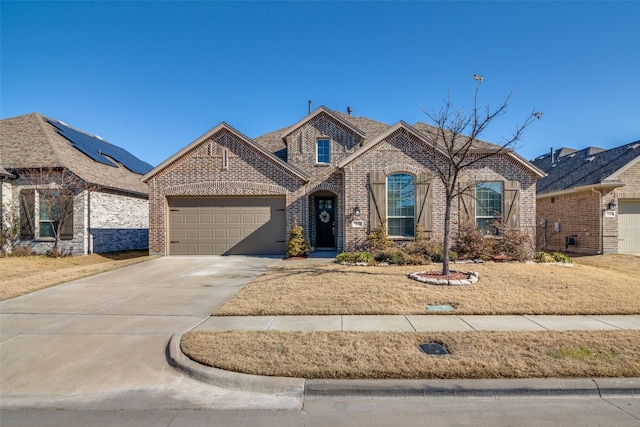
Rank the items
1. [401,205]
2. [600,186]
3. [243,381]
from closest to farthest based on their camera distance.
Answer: [243,381], [401,205], [600,186]

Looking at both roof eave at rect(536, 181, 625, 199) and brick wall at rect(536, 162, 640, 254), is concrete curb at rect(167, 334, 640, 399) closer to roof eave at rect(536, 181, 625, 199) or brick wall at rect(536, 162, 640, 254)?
brick wall at rect(536, 162, 640, 254)

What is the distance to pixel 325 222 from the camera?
1562 cm

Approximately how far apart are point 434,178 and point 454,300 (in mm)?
7178

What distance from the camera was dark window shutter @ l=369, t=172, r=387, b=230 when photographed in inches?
502

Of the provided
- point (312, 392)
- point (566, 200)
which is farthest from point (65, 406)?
point (566, 200)

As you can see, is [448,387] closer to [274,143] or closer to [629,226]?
[274,143]

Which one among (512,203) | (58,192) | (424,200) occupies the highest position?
(58,192)

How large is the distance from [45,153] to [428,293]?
17.5 meters

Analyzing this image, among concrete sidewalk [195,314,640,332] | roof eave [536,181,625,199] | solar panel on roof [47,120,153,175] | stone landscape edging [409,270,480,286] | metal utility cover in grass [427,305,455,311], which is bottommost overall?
concrete sidewalk [195,314,640,332]

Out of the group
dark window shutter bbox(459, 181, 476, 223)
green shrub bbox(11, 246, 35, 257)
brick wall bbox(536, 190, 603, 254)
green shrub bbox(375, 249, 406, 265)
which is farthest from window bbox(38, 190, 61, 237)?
brick wall bbox(536, 190, 603, 254)

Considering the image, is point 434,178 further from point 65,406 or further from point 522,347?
point 65,406

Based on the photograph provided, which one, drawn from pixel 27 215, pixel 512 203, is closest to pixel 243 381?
pixel 512 203

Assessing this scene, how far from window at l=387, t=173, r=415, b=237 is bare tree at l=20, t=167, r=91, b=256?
13.3 m

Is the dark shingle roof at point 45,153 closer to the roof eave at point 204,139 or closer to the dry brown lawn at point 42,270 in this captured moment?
the roof eave at point 204,139
